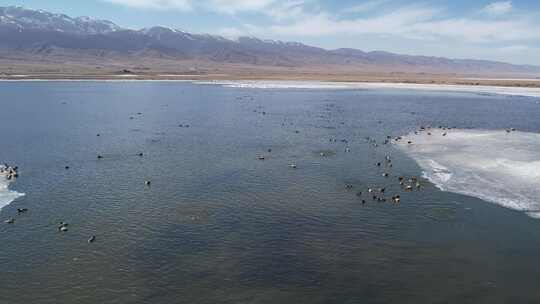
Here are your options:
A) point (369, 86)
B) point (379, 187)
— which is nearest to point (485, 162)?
point (379, 187)

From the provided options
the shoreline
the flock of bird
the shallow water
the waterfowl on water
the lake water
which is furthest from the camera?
the shoreline

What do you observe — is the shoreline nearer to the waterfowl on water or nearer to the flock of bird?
the flock of bird

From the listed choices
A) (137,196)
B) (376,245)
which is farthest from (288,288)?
(137,196)

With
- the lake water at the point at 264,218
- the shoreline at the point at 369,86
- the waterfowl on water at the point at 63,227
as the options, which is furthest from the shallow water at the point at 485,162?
the shoreline at the point at 369,86

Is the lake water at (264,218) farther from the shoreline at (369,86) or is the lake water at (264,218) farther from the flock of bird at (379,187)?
the shoreline at (369,86)

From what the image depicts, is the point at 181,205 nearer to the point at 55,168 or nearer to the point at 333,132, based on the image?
the point at 55,168

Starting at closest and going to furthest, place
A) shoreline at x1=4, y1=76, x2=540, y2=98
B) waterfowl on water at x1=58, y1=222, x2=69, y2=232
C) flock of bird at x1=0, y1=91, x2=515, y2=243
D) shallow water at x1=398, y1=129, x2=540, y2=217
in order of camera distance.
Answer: waterfowl on water at x1=58, y1=222, x2=69, y2=232
flock of bird at x1=0, y1=91, x2=515, y2=243
shallow water at x1=398, y1=129, x2=540, y2=217
shoreline at x1=4, y1=76, x2=540, y2=98

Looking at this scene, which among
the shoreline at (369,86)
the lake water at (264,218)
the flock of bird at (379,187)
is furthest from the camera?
the shoreline at (369,86)

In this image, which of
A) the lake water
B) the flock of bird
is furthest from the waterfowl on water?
the lake water
